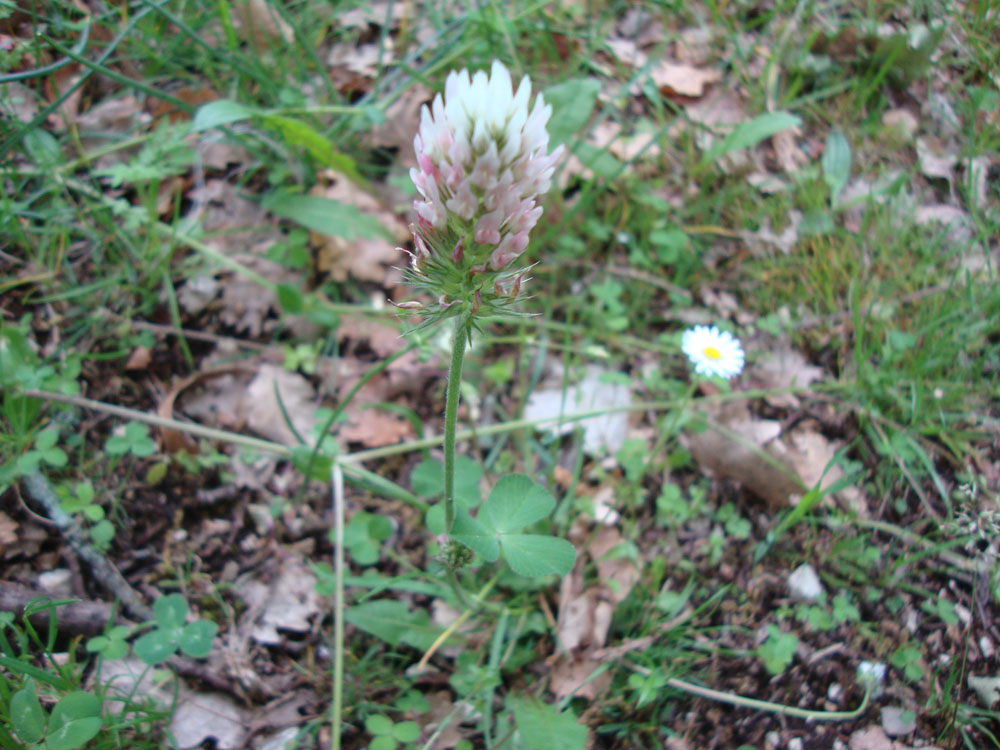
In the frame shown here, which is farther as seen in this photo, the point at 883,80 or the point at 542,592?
the point at 883,80

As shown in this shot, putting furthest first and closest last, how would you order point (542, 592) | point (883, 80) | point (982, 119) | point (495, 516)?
point (883, 80)
point (982, 119)
point (542, 592)
point (495, 516)

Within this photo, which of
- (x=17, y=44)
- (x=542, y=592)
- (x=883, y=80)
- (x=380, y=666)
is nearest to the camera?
(x=380, y=666)

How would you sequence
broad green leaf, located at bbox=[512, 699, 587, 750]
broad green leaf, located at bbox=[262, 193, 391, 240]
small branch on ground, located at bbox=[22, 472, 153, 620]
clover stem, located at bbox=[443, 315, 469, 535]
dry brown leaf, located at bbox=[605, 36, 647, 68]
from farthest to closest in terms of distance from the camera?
dry brown leaf, located at bbox=[605, 36, 647, 68] → broad green leaf, located at bbox=[262, 193, 391, 240] → small branch on ground, located at bbox=[22, 472, 153, 620] → broad green leaf, located at bbox=[512, 699, 587, 750] → clover stem, located at bbox=[443, 315, 469, 535]

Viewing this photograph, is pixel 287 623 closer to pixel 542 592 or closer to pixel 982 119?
pixel 542 592

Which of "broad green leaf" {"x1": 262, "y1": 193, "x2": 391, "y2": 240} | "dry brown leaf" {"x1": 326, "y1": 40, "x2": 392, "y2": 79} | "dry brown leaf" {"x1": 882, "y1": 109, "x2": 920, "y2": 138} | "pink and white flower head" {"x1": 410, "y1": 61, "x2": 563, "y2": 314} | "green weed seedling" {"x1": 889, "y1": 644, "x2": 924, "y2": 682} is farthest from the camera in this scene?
"dry brown leaf" {"x1": 326, "y1": 40, "x2": 392, "y2": 79}

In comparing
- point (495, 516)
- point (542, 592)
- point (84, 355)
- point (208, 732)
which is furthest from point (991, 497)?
point (84, 355)

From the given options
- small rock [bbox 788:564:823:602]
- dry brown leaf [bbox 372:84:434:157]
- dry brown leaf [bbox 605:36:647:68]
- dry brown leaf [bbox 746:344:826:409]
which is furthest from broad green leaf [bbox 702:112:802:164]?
small rock [bbox 788:564:823:602]

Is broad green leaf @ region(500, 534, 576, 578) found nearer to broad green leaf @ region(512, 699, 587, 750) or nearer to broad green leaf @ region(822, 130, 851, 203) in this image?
broad green leaf @ region(512, 699, 587, 750)

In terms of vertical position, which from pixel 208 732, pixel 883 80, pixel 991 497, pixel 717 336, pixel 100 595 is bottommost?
pixel 208 732
